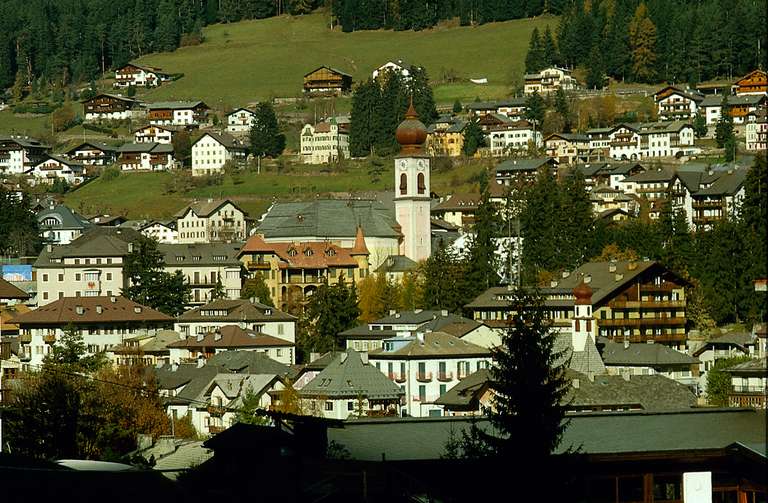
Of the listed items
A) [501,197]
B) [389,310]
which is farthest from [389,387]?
[501,197]

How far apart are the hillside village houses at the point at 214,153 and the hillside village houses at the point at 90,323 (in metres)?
75.7

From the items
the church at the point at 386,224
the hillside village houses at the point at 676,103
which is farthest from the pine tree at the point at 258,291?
the hillside village houses at the point at 676,103

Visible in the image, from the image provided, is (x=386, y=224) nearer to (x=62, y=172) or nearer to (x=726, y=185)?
(x=726, y=185)

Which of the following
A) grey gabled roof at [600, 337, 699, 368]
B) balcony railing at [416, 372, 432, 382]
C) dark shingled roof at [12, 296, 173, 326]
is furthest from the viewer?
dark shingled roof at [12, 296, 173, 326]

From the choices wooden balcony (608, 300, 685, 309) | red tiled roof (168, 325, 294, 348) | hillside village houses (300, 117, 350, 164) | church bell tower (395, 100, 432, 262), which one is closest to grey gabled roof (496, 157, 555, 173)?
hillside village houses (300, 117, 350, 164)

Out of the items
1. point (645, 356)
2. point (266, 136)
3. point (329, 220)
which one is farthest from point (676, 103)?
point (645, 356)

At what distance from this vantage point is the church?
133 metres

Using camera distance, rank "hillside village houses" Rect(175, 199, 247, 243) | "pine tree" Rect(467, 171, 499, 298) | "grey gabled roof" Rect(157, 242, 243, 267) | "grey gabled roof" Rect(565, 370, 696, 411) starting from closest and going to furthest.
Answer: "grey gabled roof" Rect(565, 370, 696, 411)
"pine tree" Rect(467, 171, 499, 298)
"grey gabled roof" Rect(157, 242, 243, 267)
"hillside village houses" Rect(175, 199, 247, 243)

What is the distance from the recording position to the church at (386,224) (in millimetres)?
133000

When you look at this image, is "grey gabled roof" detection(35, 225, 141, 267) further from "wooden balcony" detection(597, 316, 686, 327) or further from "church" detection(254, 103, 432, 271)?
"wooden balcony" detection(597, 316, 686, 327)

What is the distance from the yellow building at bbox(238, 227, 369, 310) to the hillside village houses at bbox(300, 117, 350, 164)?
5626cm

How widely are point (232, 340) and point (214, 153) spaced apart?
89389 mm

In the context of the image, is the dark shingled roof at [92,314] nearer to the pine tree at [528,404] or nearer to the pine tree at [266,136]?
the pine tree at [266,136]

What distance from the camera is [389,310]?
375 ft
